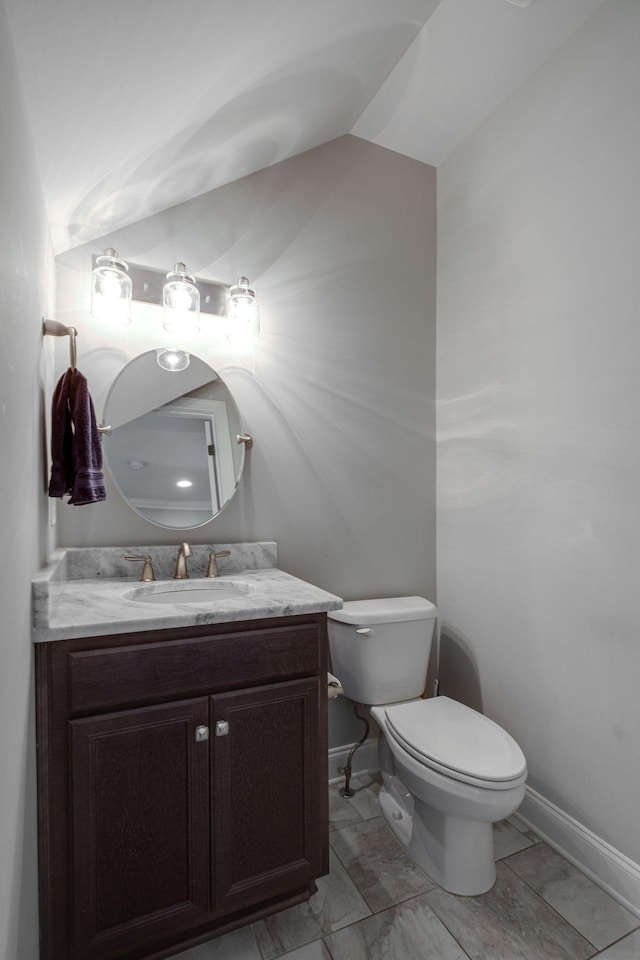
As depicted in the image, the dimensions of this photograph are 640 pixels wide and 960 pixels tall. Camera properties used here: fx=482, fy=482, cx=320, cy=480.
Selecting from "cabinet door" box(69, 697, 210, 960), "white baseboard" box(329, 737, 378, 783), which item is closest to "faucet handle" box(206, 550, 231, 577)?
"cabinet door" box(69, 697, 210, 960)

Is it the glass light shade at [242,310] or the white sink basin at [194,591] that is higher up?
the glass light shade at [242,310]

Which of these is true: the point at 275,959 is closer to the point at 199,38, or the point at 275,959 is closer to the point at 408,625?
the point at 408,625

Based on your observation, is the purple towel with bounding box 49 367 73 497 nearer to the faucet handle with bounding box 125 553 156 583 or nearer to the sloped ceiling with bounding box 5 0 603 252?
the faucet handle with bounding box 125 553 156 583

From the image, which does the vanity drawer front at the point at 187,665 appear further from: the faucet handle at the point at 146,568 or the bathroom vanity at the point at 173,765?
the faucet handle at the point at 146,568

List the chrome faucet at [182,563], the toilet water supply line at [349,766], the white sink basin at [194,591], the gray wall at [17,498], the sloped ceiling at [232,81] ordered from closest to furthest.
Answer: the gray wall at [17,498] → the sloped ceiling at [232,81] → the white sink basin at [194,591] → the chrome faucet at [182,563] → the toilet water supply line at [349,766]

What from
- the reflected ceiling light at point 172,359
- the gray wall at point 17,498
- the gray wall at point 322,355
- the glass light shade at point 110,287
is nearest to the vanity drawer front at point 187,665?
the gray wall at point 17,498

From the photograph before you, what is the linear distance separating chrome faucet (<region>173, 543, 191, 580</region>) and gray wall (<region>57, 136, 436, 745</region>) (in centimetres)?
11

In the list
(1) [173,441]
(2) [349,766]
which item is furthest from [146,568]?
(2) [349,766]

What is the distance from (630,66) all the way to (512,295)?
687 mm

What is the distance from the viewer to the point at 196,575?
5.61 feet

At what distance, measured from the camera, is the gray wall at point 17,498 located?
0.74 m

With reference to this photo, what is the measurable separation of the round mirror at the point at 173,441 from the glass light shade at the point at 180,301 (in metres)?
0.11

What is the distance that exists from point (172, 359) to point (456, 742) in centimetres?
158

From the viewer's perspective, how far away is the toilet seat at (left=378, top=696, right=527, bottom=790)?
4.39 feet
